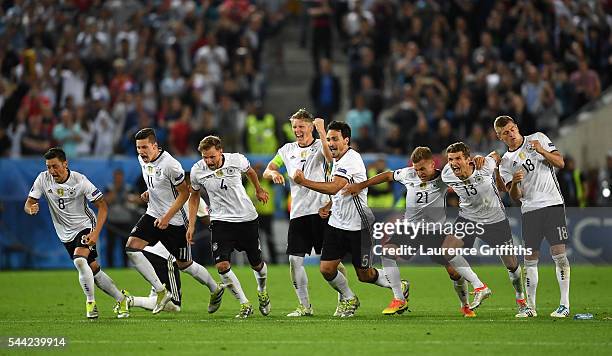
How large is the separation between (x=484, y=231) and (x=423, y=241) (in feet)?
2.60

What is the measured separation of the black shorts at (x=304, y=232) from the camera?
14133 millimetres

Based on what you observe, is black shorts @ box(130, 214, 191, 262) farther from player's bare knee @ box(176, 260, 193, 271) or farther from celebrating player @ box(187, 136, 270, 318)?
celebrating player @ box(187, 136, 270, 318)

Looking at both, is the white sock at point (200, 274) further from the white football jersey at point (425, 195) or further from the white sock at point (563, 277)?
the white sock at point (563, 277)

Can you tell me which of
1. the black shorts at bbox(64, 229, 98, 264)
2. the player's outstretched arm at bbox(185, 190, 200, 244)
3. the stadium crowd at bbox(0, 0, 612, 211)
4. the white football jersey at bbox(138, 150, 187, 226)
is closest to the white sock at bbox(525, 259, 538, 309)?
the player's outstretched arm at bbox(185, 190, 200, 244)

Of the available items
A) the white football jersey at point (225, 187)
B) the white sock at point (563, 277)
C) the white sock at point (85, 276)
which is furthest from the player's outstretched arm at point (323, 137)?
the white sock at point (85, 276)

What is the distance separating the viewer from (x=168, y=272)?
49.1 ft

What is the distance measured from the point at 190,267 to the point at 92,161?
9851 millimetres

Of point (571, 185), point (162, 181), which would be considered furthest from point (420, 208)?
point (571, 185)

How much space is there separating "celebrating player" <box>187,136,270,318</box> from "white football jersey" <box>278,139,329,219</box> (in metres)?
0.44

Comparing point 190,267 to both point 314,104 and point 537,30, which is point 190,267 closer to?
point 314,104

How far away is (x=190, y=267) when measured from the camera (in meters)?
14.7

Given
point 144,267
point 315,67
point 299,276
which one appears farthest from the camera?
point 315,67

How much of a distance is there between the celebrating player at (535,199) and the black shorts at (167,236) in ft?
13.6

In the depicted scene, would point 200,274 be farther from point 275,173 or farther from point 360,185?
point 360,185
